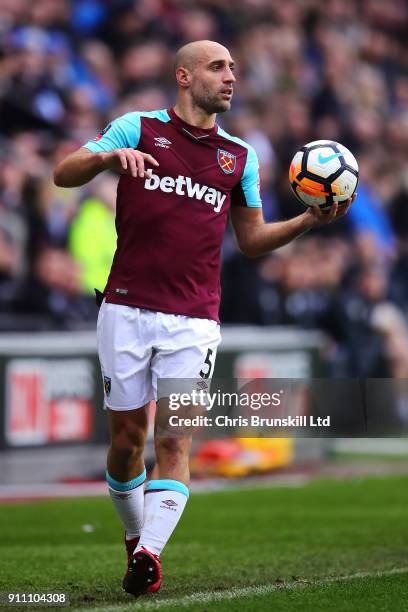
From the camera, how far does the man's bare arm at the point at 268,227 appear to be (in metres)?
5.65

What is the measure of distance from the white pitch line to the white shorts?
0.90 m

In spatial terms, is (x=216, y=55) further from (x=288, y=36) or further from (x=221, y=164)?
(x=288, y=36)

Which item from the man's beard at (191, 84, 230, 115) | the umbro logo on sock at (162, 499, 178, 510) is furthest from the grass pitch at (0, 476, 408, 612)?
the man's beard at (191, 84, 230, 115)

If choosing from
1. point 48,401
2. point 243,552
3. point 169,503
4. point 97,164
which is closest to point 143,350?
point 169,503

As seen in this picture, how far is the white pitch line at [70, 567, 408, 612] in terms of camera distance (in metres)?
4.98

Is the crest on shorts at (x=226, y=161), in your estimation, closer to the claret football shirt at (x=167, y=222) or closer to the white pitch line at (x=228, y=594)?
the claret football shirt at (x=167, y=222)

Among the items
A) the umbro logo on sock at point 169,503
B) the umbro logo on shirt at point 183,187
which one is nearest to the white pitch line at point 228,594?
the umbro logo on sock at point 169,503

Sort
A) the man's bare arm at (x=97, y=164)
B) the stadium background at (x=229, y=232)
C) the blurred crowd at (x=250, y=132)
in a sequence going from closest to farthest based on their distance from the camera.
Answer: the man's bare arm at (x=97, y=164), the stadium background at (x=229, y=232), the blurred crowd at (x=250, y=132)

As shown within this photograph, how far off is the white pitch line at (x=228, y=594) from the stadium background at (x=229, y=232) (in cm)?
50

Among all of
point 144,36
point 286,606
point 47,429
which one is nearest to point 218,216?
point 286,606

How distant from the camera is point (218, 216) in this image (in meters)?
5.70

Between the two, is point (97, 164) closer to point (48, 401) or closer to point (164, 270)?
point (164, 270)

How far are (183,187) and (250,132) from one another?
11246mm

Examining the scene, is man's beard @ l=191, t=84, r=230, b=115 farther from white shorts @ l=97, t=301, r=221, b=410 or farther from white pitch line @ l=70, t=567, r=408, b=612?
white pitch line @ l=70, t=567, r=408, b=612
